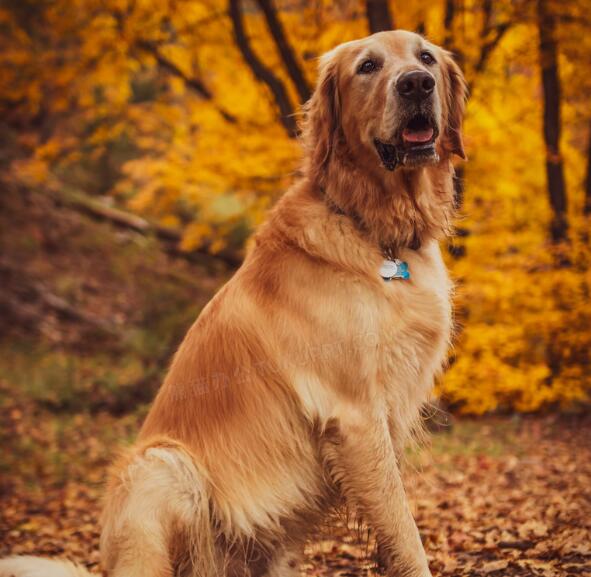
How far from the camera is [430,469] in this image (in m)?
6.02

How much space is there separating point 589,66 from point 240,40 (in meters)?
3.68

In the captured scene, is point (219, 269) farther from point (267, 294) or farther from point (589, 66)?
point (267, 294)

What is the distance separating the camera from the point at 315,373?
8.48ft

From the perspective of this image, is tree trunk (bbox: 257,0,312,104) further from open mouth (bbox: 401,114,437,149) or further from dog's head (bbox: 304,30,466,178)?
open mouth (bbox: 401,114,437,149)

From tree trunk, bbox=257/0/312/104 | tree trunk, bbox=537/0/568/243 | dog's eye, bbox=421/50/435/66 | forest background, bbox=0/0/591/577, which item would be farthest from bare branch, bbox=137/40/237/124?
dog's eye, bbox=421/50/435/66

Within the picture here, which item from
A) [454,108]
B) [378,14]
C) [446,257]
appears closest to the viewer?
[454,108]

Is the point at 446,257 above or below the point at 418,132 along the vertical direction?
below

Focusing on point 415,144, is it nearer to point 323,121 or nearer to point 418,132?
point 418,132

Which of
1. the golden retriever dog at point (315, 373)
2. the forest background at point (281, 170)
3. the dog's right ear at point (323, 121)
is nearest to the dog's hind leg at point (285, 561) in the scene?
the golden retriever dog at point (315, 373)

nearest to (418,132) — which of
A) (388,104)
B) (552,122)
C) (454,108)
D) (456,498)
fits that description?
(388,104)

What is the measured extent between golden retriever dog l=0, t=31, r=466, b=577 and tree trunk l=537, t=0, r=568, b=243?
186 inches

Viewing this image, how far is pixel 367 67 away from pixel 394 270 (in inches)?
34.6

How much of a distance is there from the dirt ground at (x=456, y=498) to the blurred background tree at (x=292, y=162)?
0.51 meters

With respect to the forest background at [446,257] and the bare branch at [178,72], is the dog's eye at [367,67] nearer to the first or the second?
the forest background at [446,257]
